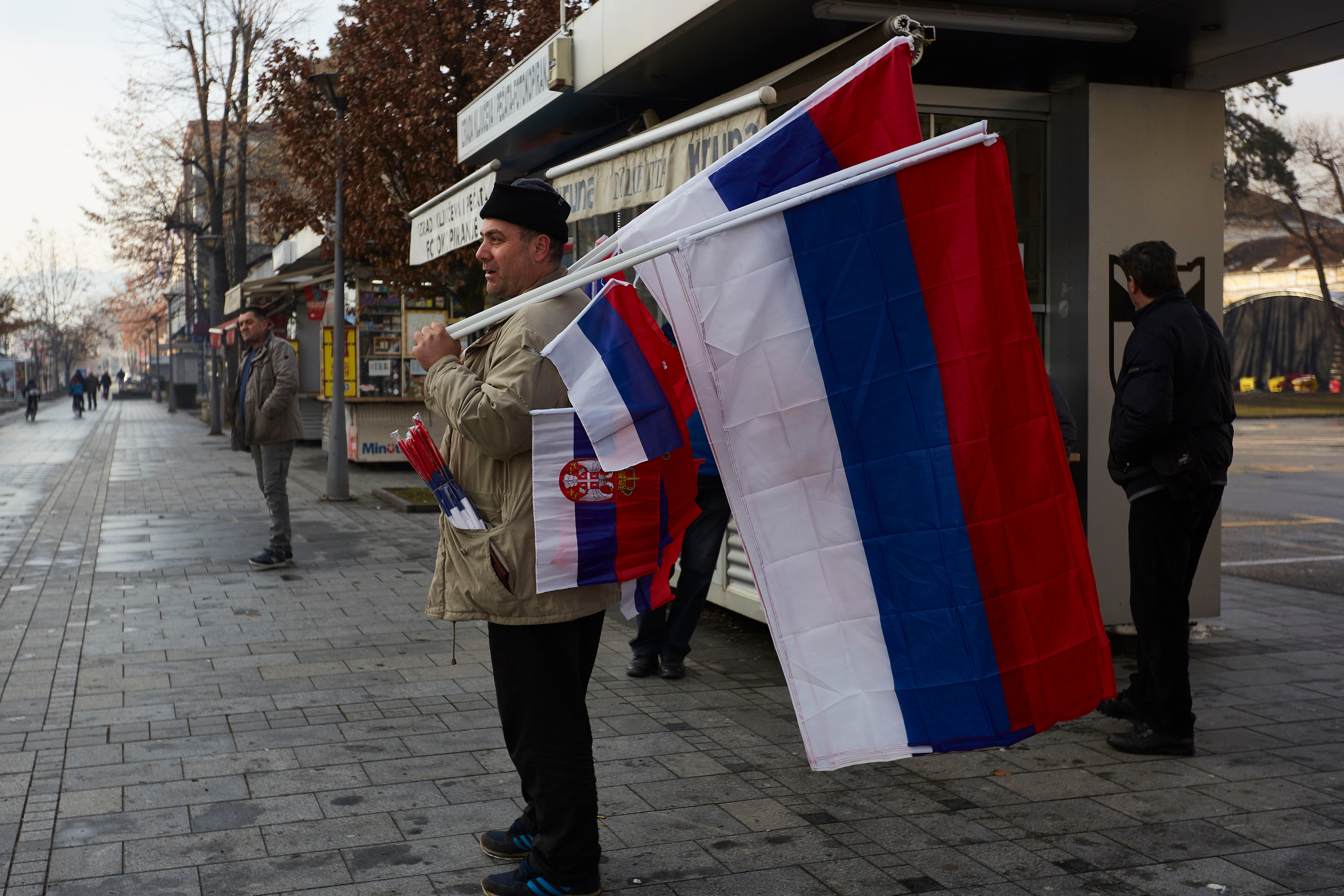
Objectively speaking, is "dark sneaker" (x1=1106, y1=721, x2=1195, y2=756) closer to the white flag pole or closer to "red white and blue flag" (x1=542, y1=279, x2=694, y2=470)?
"red white and blue flag" (x1=542, y1=279, x2=694, y2=470)

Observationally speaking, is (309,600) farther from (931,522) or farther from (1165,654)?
(931,522)

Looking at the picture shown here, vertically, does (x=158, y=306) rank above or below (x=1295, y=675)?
above

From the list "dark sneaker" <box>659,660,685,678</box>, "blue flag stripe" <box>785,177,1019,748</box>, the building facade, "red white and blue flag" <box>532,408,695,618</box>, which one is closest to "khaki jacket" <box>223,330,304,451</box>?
the building facade

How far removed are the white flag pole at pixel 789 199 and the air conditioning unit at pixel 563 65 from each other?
16.4 feet

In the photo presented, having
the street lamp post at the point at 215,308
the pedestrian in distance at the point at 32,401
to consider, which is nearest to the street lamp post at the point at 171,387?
the pedestrian in distance at the point at 32,401

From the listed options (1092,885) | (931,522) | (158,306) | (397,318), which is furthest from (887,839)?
(158,306)

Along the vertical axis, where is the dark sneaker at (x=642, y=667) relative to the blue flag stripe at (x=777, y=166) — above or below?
below

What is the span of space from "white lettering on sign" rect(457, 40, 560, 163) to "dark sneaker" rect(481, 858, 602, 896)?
571 cm

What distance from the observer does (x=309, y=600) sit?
8.04 m

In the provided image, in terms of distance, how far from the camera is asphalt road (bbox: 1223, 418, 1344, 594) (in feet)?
31.0

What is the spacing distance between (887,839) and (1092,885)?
64 centimetres

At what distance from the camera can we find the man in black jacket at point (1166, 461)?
4559 millimetres

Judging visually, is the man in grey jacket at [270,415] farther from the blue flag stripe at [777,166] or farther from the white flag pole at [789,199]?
the blue flag stripe at [777,166]

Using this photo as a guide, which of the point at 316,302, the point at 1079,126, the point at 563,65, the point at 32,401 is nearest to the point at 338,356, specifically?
the point at 316,302
